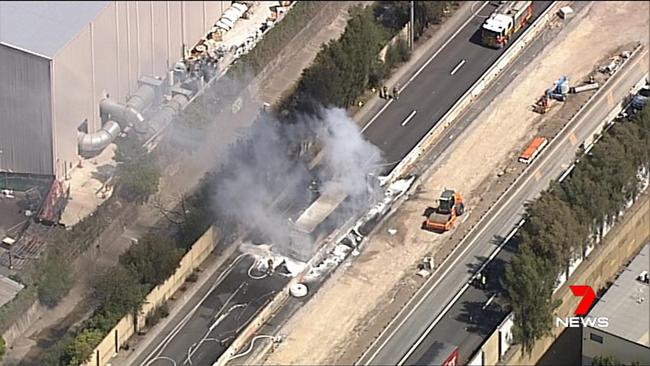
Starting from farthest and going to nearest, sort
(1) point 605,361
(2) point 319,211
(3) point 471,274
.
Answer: (2) point 319,211
(3) point 471,274
(1) point 605,361

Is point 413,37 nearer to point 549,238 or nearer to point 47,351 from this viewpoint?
point 549,238

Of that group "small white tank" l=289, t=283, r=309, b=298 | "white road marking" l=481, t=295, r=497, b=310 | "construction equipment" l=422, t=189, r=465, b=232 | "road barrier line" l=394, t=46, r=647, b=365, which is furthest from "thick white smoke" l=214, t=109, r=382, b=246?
"white road marking" l=481, t=295, r=497, b=310

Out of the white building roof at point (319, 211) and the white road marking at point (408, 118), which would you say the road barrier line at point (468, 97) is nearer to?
the white road marking at point (408, 118)

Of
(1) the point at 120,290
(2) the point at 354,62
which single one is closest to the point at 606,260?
(2) the point at 354,62

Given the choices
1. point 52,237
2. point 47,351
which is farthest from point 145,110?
point 47,351

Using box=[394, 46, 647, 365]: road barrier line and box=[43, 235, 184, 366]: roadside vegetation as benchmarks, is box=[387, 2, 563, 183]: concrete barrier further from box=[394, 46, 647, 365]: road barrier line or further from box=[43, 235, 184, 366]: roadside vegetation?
box=[43, 235, 184, 366]: roadside vegetation

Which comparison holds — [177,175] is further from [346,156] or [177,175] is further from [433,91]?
[433,91]
